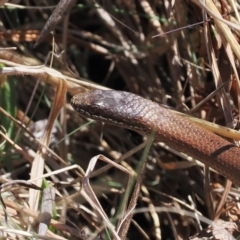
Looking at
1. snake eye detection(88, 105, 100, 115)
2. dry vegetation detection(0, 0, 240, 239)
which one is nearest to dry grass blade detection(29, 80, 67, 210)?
dry vegetation detection(0, 0, 240, 239)

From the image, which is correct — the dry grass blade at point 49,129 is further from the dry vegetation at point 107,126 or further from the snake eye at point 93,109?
the snake eye at point 93,109

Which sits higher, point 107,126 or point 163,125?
point 163,125

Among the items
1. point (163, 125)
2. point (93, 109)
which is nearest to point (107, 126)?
point (93, 109)

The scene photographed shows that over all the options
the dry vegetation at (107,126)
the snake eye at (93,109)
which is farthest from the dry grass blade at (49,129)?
the snake eye at (93,109)

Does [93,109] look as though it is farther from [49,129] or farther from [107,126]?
[107,126]

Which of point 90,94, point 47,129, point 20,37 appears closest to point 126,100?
point 90,94
